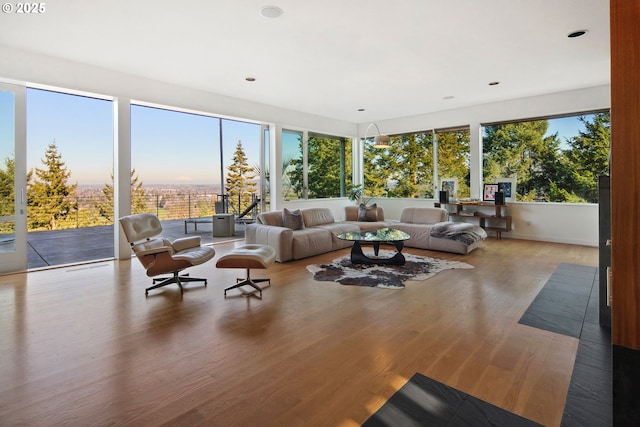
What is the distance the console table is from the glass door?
24.7 feet

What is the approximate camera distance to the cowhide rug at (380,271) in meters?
4.21

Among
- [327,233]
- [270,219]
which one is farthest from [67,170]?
[327,233]

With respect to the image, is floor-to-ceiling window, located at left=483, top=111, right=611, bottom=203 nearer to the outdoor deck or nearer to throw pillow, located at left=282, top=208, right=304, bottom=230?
throw pillow, located at left=282, top=208, right=304, bottom=230

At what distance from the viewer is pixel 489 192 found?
25.0 ft

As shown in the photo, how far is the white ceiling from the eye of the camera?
348cm

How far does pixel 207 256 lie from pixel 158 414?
94.8 inches

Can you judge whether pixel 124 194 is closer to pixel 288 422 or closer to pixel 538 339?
pixel 288 422

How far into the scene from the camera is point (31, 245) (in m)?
6.84

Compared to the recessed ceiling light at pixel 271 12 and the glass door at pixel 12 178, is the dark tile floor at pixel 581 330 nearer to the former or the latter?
the recessed ceiling light at pixel 271 12

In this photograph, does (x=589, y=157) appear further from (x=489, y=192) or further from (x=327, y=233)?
(x=327, y=233)

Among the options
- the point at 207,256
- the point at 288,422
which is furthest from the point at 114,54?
the point at 288,422

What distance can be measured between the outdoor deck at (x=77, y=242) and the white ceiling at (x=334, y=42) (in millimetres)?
3078

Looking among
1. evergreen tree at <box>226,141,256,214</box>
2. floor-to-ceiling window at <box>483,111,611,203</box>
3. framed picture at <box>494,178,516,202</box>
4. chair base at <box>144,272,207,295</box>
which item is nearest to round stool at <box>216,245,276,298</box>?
chair base at <box>144,272,207,295</box>

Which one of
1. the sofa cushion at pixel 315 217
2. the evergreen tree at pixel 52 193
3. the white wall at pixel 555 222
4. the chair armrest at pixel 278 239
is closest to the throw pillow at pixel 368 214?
the sofa cushion at pixel 315 217
